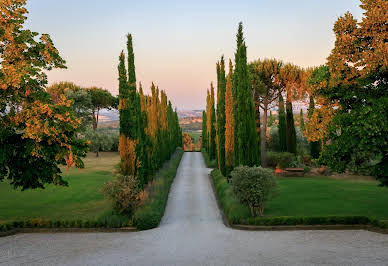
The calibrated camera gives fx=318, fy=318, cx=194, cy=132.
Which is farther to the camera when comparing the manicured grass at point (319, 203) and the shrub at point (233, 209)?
the manicured grass at point (319, 203)

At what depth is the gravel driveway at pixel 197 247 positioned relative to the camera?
9.66 meters

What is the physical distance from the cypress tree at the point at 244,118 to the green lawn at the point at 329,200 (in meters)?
3.45

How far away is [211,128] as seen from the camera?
154 ft

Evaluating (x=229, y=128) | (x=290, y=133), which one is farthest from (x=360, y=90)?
(x=290, y=133)

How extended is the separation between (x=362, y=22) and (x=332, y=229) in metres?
8.92

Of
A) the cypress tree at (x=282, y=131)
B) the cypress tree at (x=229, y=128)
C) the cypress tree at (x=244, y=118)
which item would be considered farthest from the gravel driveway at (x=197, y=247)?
the cypress tree at (x=282, y=131)

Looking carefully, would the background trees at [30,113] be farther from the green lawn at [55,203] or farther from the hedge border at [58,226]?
the green lawn at [55,203]

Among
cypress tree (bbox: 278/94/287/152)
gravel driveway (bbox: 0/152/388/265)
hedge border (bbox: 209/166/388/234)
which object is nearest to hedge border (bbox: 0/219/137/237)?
gravel driveway (bbox: 0/152/388/265)

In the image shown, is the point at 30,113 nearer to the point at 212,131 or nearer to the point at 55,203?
the point at 55,203

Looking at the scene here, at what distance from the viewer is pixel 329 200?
1834 cm

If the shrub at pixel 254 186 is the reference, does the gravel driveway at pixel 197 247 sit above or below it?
below

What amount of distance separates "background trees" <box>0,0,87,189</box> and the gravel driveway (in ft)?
10.2

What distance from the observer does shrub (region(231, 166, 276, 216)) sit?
14742 millimetres

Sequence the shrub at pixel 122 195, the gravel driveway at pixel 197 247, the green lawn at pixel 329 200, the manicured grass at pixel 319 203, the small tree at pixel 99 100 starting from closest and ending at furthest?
the gravel driveway at pixel 197 247, the manicured grass at pixel 319 203, the shrub at pixel 122 195, the green lawn at pixel 329 200, the small tree at pixel 99 100
